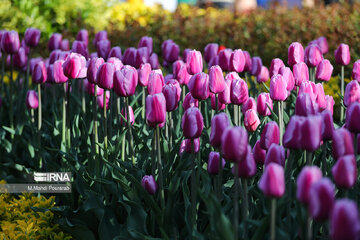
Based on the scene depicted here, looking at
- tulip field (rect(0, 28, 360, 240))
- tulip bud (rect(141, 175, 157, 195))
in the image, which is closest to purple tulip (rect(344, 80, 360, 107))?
tulip field (rect(0, 28, 360, 240))

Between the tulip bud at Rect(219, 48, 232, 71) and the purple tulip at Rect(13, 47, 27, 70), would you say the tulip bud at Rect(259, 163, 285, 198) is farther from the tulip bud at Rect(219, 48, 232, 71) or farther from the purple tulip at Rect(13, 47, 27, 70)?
the purple tulip at Rect(13, 47, 27, 70)

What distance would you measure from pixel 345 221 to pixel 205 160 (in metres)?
1.63

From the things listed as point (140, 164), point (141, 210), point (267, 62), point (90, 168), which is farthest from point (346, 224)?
point (267, 62)

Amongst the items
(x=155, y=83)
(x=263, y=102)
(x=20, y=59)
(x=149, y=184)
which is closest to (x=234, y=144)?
(x=149, y=184)

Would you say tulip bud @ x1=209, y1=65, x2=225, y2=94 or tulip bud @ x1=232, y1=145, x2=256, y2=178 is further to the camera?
tulip bud @ x1=209, y1=65, x2=225, y2=94

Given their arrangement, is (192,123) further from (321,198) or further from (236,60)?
(236,60)

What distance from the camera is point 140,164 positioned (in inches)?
103

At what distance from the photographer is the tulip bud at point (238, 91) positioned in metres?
2.29

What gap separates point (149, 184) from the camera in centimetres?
222

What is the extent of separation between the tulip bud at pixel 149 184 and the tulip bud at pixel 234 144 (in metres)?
0.69

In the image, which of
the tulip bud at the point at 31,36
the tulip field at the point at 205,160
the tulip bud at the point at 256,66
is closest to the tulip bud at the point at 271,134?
the tulip field at the point at 205,160

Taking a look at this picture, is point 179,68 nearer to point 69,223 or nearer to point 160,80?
point 160,80

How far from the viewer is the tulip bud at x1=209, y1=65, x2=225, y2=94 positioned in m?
2.32

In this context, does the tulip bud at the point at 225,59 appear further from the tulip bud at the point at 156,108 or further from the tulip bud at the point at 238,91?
the tulip bud at the point at 156,108
